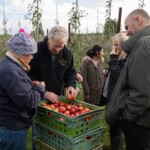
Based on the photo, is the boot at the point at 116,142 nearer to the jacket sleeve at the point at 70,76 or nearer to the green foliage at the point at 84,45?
the jacket sleeve at the point at 70,76

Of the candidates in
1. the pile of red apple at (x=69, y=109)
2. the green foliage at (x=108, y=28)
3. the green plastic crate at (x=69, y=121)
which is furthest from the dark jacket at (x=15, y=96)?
the green foliage at (x=108, y=28)

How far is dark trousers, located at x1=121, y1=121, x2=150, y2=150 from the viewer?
230cm

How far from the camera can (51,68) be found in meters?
3.21

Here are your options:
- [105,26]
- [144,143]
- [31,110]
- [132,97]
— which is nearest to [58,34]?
[31,110]

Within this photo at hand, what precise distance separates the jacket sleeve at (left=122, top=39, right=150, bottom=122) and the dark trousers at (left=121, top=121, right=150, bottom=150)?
17 centimetres

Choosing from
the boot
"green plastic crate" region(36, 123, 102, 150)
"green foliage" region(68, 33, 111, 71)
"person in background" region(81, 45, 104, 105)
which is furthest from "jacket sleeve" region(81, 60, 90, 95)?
"green foliage" region(68, 33, 111, 71)

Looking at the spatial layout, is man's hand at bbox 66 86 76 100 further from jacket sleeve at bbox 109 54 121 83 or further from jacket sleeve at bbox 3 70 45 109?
jacket sleeve at bbox 3 70 45 109

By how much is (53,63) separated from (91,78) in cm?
164

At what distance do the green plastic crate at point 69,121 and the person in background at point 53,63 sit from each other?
0.38m

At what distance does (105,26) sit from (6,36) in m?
4.03

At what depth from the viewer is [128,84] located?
7.56ft

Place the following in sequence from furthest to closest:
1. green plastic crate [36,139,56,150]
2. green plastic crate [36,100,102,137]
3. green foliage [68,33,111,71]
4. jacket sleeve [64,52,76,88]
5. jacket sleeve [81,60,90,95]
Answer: green foliage [68,33,111,71] < jacket sleeve [81,60,90,95] < jacket sleeve [64,52,76,88] < green plastic crate [36,139,56,150] < green plastic crate [36,100,102,137]

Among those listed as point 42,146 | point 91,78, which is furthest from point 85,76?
point 42,146

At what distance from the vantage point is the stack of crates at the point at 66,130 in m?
2.46
